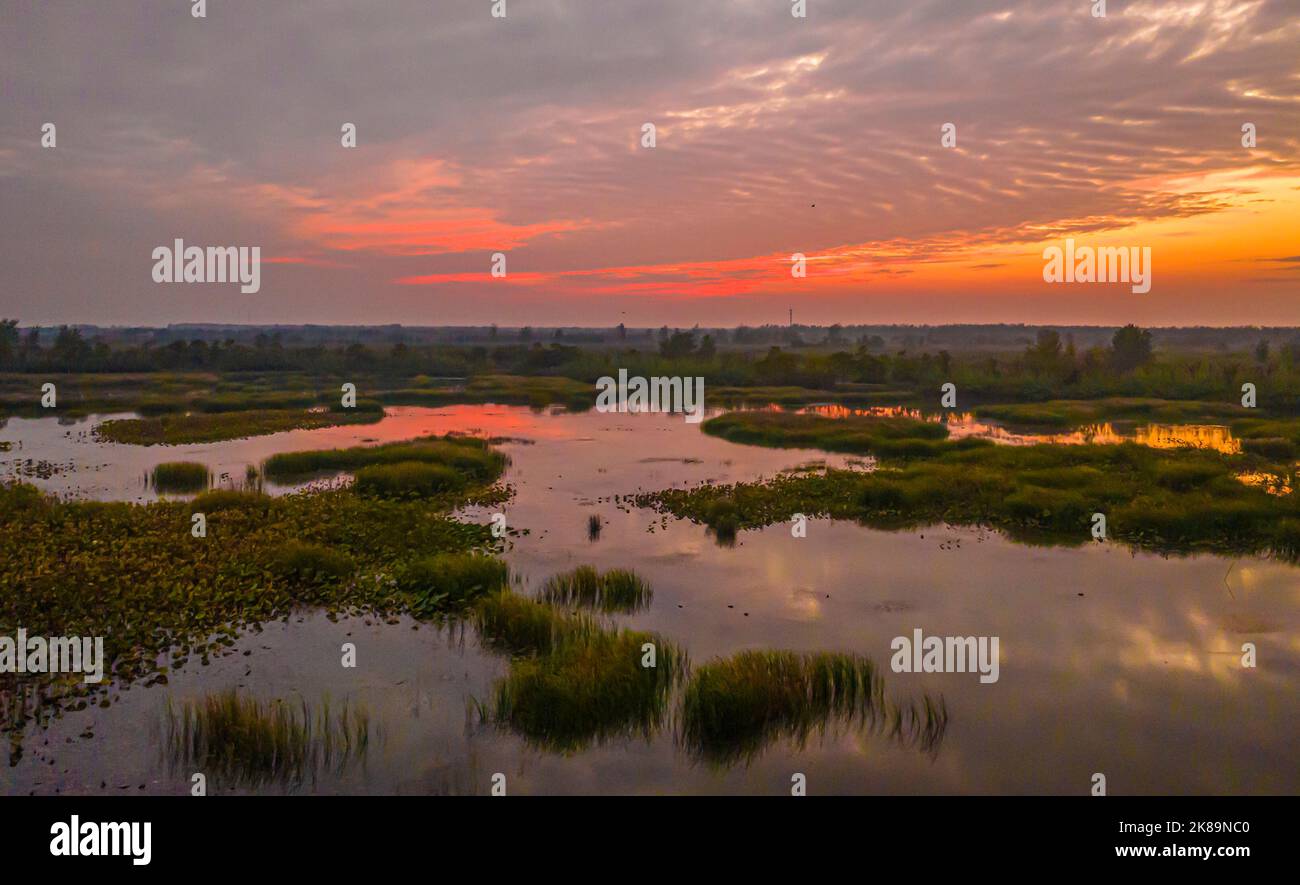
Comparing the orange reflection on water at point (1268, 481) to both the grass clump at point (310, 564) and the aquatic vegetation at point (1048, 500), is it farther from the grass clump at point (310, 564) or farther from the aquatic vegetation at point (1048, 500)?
the grass clump at point (310, 564)

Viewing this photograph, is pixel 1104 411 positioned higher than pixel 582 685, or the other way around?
pixel 1104 411

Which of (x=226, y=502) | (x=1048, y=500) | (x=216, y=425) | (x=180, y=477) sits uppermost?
(x=216, y=425)

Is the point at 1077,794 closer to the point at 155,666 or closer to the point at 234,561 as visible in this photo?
the point at 155,666

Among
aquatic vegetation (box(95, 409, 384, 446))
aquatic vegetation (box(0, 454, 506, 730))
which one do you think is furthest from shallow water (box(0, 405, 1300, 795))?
aquatic vegetation (box(95, 409, 384, 446))

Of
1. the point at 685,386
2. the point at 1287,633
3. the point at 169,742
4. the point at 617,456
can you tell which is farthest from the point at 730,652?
the point at 685,386

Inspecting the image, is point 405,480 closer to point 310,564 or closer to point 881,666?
point 310,564

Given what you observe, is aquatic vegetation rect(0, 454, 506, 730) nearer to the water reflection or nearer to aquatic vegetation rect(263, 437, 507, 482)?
aquatic vegetation rect(263, 437, 507, 482)

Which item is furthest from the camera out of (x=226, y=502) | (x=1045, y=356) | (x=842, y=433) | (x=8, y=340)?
(x=8, y=340)

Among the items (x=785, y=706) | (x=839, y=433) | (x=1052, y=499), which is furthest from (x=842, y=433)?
(x=785, y=706)
